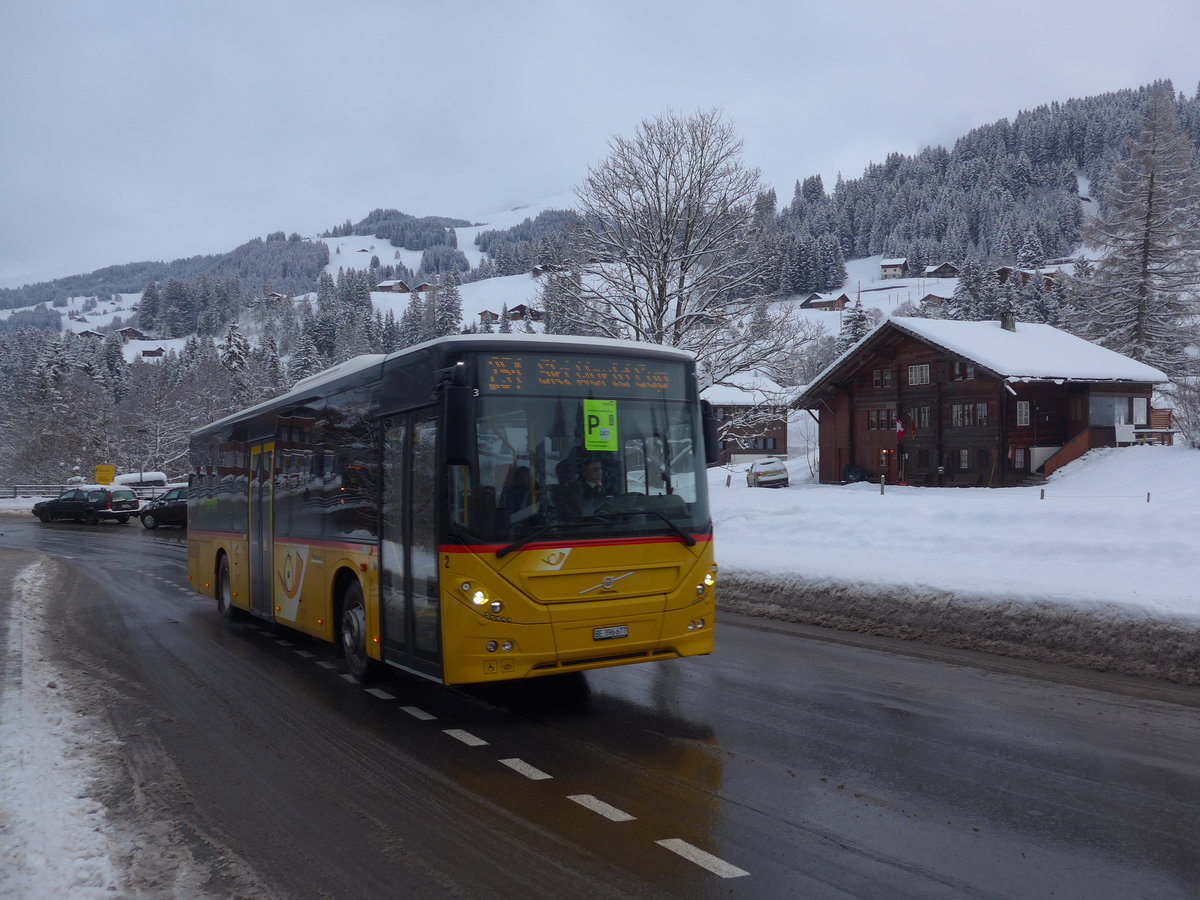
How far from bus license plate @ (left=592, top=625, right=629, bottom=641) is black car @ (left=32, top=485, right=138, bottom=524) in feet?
144

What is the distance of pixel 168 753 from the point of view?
6992 mm

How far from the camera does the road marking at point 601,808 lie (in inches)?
213

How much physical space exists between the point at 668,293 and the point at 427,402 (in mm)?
22299

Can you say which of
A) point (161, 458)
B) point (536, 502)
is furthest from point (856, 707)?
point (161, 458)

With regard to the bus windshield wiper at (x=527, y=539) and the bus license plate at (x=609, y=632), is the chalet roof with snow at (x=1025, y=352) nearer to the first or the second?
the bus license plate at (x=609, y=632)

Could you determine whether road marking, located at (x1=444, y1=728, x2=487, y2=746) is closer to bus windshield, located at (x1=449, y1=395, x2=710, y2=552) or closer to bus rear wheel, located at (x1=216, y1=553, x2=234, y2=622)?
bus windshield, located at (x1=449, y1=395, x2=710, y2=552)

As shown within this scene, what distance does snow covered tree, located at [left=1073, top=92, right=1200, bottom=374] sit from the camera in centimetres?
5053

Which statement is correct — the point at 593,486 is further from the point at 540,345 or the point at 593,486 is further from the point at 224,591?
the point at 224,591

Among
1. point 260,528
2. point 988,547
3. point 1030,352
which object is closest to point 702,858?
point 260,528

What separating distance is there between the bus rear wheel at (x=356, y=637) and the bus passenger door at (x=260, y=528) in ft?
9.43

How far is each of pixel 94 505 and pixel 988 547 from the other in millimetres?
43484

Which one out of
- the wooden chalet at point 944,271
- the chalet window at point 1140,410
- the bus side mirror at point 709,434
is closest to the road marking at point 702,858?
the bus side mirror at point 709,434

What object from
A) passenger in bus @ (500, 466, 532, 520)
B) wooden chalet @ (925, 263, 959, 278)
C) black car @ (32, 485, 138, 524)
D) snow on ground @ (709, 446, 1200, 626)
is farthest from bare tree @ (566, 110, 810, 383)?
wooden chalet @ (925, 263, 959, 278)

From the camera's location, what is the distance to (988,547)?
13.8 m
